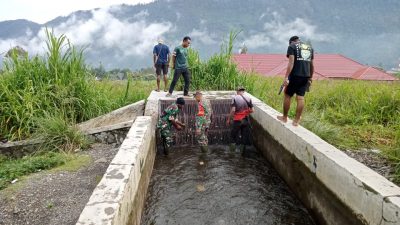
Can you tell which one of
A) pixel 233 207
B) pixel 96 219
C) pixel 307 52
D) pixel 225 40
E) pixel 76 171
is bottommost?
pixel 233 207

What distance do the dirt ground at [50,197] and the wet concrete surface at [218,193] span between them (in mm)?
950

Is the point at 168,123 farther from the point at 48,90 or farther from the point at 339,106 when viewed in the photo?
the point at 339,106

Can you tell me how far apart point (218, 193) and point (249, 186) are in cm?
63

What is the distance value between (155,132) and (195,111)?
4.30ft

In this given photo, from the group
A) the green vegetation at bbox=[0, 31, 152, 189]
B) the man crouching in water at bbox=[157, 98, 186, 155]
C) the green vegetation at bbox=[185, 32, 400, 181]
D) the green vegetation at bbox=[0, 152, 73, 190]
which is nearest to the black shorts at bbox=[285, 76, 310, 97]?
the green vegetation at bbox=[185, 32, 400, 181]

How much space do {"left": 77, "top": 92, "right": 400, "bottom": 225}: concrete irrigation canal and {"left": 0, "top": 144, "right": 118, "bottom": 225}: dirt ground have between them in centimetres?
74

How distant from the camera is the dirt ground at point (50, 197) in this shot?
3.96 m

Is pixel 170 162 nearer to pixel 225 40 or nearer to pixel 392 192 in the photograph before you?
pixel 392 192

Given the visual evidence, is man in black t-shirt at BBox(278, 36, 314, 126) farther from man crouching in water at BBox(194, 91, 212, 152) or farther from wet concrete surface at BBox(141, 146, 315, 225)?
man crouching in water at BBox(194, 91, 212, 152)

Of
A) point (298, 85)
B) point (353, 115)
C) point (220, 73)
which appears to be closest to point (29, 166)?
point (298, 85)

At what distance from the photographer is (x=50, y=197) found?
446 centimetres

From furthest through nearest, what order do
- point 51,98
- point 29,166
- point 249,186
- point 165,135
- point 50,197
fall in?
point 51,98 < point 165,135 < point 249,186 < point 29,166 < point 50,197

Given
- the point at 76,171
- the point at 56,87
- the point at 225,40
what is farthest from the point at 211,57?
the point at 76,171

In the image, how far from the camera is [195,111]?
8.43m
